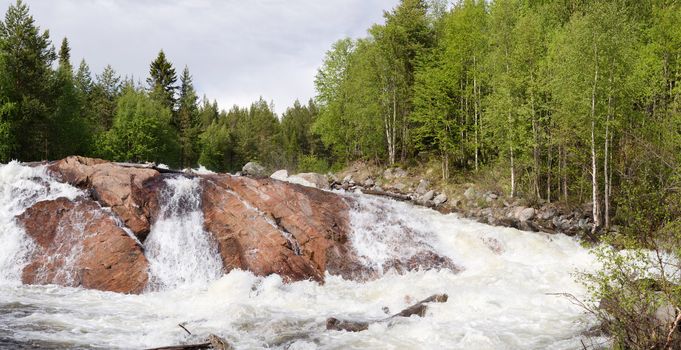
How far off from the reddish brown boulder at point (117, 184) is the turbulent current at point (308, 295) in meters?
0.49

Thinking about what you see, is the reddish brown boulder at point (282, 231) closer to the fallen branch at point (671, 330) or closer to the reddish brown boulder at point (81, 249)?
the reddish brown boulder at point (81, 249)

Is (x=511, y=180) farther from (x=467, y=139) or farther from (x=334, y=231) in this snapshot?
(x=334, y=231)

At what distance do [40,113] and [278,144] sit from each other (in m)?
57.7

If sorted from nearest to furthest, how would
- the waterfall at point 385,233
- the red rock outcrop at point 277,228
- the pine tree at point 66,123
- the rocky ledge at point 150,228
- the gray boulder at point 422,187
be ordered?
the rocky ledge at point 150,228 → the red rock outcrop at point 277,228 → the waterfall at point 385,233 → the gray boulder at point 422,187 → the pine tree at point 66,123

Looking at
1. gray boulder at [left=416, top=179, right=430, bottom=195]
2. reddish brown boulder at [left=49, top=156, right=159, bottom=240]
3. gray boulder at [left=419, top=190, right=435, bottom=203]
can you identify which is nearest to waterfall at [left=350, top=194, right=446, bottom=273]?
reddish brown boulder at [left=49, top=156, right=159, bottom=240]

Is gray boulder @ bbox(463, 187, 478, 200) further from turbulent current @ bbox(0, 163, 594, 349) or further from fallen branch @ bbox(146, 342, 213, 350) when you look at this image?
fallen branch @ bbox(146, 342, 213, 350)

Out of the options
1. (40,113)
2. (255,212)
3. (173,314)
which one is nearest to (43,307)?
(173,314)

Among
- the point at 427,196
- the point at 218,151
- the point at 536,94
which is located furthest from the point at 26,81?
the point at 218,151

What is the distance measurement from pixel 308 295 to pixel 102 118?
59.4m

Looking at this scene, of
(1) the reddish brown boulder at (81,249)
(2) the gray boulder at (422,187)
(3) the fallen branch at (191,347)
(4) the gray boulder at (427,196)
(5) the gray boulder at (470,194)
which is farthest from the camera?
(2) the gray boulder at (422,187)

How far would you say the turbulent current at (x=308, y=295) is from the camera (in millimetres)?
10367

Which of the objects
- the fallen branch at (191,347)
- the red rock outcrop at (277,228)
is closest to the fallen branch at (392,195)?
A: the red rock outcrop at (277,228)

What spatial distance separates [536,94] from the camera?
1134 inches

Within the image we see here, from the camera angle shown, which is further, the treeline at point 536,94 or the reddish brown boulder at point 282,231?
the treeline at point 536,94
